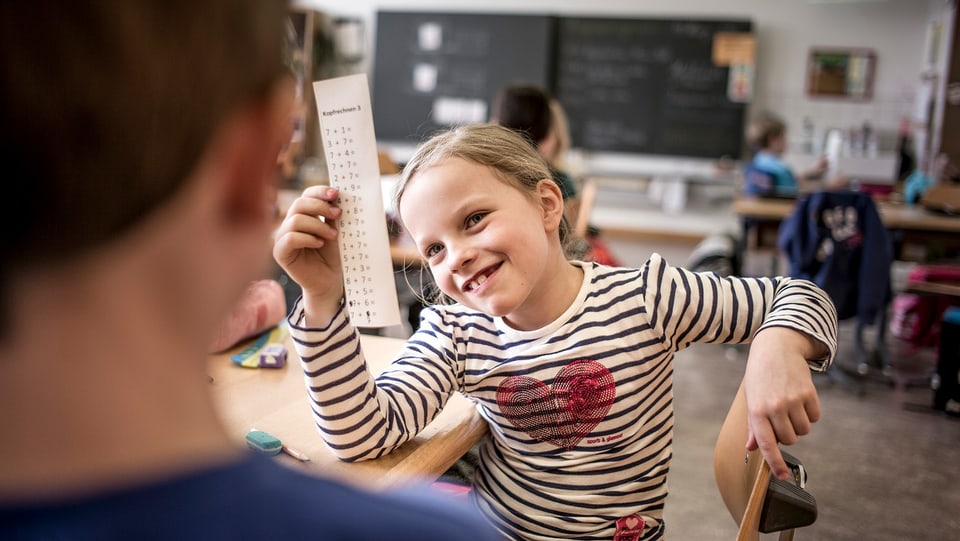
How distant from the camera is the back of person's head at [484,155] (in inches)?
46.0

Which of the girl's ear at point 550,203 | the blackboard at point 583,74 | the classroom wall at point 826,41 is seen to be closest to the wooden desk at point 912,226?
the classroom wall at point 826,41

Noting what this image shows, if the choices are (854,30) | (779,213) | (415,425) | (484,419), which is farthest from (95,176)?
(854,30)

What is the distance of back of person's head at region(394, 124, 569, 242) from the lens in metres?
1.17

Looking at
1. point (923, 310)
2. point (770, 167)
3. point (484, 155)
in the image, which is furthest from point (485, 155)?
point (770, 167)

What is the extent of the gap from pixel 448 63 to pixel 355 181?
6713 mm

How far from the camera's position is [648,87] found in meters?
7.10

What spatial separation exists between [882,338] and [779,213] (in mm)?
887

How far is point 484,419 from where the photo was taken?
1.21 meters

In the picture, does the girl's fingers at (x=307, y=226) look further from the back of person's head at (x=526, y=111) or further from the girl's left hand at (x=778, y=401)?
the back of person's head at (x=526, y=111)

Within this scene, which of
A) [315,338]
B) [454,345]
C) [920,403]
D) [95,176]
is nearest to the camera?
[95,176]

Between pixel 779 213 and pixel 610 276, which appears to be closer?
pixel 610 276

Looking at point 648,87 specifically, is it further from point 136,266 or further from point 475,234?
point 136,266

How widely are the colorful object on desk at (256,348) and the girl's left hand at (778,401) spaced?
83cm

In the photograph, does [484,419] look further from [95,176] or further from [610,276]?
[95,176]
